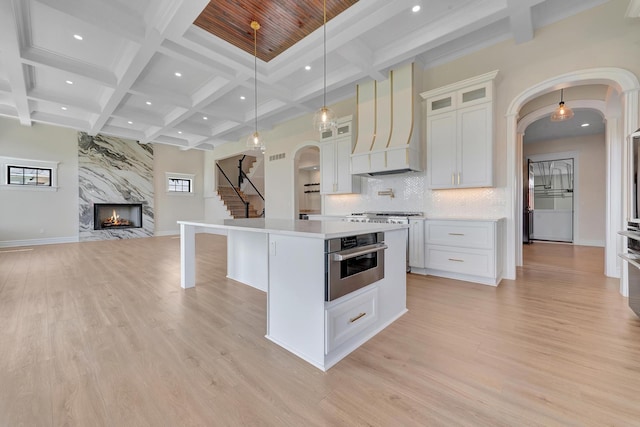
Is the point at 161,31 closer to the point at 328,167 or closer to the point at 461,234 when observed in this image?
the point at 328,167

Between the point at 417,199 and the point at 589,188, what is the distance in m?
5.62

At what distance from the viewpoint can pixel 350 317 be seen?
73.8 inches

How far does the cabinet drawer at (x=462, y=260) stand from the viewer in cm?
336

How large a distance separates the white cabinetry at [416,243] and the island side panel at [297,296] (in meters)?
2.58

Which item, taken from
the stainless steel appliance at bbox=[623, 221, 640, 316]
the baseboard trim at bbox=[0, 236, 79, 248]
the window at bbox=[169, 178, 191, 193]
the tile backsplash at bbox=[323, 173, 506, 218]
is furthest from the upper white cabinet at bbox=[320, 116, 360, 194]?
the baseboard trim at bbox=[0, 236, 79, 248]

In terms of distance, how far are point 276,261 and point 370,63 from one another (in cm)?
354

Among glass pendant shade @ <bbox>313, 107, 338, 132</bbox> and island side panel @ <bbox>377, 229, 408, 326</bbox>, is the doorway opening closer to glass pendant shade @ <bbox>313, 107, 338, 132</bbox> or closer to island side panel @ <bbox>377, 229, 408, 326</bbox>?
island side panel @ <bbox>377, 229, 408, 326</bbox>

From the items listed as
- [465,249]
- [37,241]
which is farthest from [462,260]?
[37,241]

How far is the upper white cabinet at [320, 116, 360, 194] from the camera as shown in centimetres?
514

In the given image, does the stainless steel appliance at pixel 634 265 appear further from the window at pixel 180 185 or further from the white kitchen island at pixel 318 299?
the window at pixel 180 185

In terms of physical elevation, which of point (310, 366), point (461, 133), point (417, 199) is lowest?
point (310, 366)

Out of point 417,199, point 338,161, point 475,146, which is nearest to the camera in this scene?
point 475,146

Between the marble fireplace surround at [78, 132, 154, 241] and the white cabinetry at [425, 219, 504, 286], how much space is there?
9512 millimetres

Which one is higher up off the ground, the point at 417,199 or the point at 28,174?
the point at 28,174
